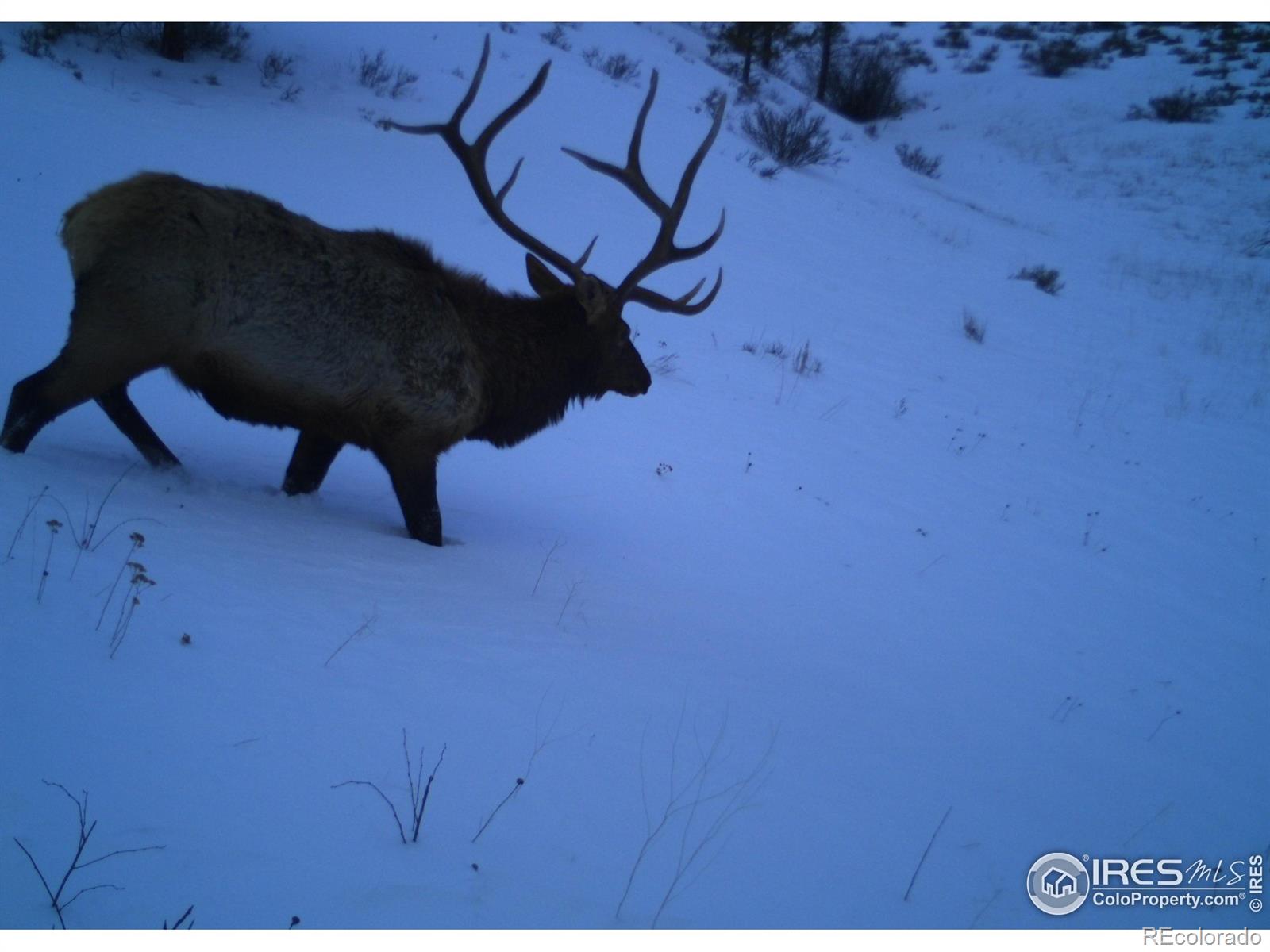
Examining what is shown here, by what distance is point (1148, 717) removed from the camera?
515 centimetres

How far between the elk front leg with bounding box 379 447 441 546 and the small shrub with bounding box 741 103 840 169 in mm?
15956

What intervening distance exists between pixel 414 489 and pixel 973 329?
34.2ft

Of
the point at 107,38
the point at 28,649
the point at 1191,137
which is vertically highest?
the point at 1191,137

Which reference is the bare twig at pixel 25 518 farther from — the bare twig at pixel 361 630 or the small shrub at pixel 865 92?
the small shrub at pixel 865 92

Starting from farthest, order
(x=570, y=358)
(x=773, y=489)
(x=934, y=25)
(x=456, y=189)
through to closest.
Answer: (x=934, y=25) < (x=456, y=189) < (x=773, y=489) < (x=570, y=358)

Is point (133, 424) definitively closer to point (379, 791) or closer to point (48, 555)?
point (48, 555)

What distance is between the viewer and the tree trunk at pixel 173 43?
14711 mm

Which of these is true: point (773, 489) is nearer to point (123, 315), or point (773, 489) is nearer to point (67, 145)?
point (123, 315)

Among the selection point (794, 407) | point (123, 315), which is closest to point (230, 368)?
point (123, 315)

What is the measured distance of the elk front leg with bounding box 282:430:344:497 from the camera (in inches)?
221

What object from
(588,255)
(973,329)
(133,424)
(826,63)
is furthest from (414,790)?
(826,63)

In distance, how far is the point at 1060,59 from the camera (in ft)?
126

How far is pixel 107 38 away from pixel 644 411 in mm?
11945

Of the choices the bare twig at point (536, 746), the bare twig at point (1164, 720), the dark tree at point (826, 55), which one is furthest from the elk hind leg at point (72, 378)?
the dark tree at point (826, 55)
